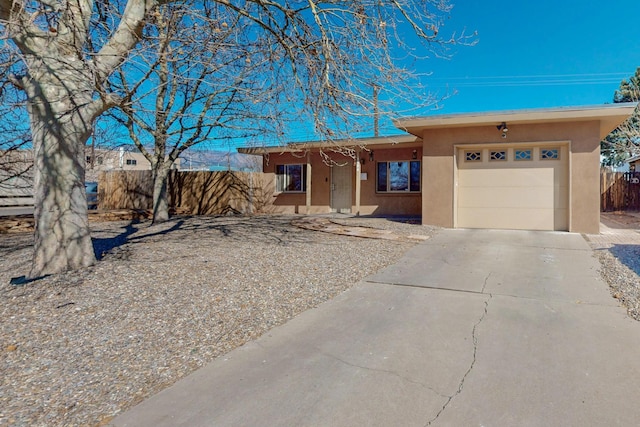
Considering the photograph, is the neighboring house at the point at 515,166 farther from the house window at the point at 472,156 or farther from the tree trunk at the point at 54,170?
the tree trunk at the point at 54,170

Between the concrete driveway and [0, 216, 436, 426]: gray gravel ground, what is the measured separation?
0.32 meters

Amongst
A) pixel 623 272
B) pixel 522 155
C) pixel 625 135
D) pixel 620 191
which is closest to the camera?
pixel 623 272

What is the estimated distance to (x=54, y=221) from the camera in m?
5.05

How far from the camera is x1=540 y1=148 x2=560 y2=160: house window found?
9.84 m

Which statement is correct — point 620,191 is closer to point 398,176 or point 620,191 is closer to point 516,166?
point 398,176

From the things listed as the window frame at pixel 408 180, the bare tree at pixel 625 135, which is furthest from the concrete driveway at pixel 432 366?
the bare tree at pixel 625 135

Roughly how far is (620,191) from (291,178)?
15.0 meters

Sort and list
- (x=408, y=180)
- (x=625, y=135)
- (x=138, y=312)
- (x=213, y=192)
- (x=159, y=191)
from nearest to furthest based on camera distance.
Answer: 1. (x=138, y=312)
2. (x=159, y=191)
3. (x=408, y=180)
4. (x=213, y=192)
5. (x=625, y=135)

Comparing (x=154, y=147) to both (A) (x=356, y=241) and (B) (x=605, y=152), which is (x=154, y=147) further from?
(B) (x=605, y=152)

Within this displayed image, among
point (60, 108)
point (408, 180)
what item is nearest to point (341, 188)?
point (408, 180)

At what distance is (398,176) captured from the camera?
15.1m

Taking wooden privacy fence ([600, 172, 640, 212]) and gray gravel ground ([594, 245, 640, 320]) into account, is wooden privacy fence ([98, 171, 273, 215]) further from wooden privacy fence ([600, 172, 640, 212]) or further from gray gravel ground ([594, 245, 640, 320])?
wooden privacy fence ([600, 172, 640, 212])

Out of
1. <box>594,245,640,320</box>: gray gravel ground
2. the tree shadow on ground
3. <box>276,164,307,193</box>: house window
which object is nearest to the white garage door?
<box>594,245,640,320</box>: gray gravel ground

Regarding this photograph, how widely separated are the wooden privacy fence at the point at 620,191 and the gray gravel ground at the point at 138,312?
16.0 metres
